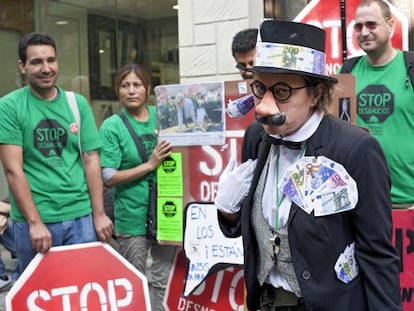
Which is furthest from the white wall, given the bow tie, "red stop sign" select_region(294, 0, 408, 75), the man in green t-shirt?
the bow tie

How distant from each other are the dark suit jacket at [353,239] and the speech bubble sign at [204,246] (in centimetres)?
174

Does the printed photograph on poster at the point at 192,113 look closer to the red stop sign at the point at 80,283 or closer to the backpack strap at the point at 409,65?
the red stop sign at the point at 80,283

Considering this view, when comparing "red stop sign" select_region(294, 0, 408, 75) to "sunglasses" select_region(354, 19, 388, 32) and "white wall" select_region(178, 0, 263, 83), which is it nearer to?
"sunglasses" select_region(354, 19, 388, 32)

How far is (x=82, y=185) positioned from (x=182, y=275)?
0.84 meters

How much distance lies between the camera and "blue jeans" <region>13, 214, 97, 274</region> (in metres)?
3.69

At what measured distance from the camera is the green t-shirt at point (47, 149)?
362cm

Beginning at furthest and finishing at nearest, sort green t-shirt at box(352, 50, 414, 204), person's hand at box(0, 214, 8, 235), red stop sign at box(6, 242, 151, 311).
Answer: person's hand at box(0, 214, 8, 235) → green t-shirt at box(352, 50, 414, 204) → red stop sign at box(6, 242, 151, 311)

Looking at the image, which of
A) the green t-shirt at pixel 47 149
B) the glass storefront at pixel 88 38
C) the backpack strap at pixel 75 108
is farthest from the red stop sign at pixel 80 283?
the glass storefront at pixel 88 38

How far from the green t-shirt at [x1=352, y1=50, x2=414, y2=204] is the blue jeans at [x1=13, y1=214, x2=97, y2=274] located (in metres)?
1.76

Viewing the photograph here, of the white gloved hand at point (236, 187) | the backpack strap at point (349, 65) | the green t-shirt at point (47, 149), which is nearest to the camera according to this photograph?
the white gloved hand at point (236, 187)

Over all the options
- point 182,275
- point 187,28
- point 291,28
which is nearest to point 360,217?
point 291,28

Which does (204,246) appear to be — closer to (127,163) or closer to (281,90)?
(127,163)

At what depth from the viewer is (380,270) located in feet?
6.56

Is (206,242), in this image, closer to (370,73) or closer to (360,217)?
(370,73)
